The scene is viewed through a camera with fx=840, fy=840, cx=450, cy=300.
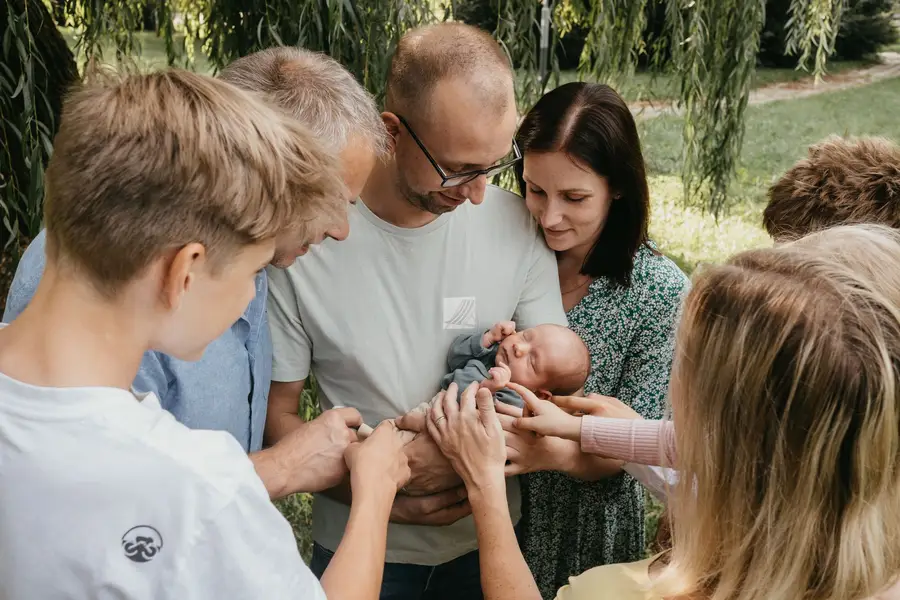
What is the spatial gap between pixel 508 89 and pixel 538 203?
379mm

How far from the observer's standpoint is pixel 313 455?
2027 mm

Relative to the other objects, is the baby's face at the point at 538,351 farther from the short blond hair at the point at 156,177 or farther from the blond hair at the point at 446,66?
the short blond hair at the point at 156,177

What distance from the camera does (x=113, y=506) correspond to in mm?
1128

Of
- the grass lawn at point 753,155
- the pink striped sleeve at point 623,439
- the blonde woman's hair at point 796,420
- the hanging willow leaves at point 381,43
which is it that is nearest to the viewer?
the blonde woman's hair at point 796,420

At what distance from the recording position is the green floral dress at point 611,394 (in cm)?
247

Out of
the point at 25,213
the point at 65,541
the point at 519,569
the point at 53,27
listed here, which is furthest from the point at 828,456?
the point at 53,27

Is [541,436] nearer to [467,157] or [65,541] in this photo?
[467,157]

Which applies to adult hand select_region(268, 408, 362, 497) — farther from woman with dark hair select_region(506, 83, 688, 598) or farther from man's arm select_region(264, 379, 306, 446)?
woman with dark hair select_region(506, 83, 688, 598)

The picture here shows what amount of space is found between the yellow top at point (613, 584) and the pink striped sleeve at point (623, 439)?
1.59 feet

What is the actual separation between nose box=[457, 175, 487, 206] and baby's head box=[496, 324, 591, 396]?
40 centimetres

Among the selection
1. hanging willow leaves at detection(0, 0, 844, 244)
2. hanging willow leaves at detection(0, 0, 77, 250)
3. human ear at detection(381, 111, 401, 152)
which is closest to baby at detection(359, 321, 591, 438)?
human ear at detection(381, 111, 401, 152)

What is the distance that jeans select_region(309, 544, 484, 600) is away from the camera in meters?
2.33

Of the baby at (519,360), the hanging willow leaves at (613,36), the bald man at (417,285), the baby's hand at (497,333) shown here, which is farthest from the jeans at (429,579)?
the hanging willow leaves at (613,36)

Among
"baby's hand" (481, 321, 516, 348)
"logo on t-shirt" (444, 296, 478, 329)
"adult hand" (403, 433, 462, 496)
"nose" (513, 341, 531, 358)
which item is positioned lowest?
"adult hand" (403, 433, 462, 496)
